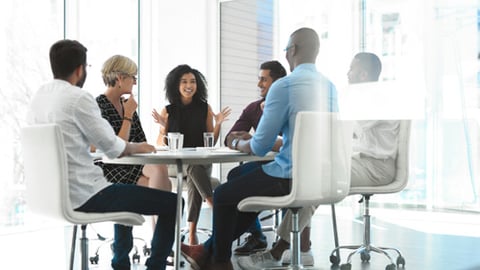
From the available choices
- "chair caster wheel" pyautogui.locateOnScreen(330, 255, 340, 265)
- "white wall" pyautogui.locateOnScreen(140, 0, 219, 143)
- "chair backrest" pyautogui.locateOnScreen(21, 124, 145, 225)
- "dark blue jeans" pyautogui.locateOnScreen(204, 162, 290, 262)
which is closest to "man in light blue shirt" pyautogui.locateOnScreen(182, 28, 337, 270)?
"dark blue jeans" pyautogui.locateOnScreen(204, 162, 290, 262)

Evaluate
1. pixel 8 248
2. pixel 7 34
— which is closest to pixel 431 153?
pixel 8 248

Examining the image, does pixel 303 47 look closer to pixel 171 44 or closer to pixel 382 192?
pixel 382 192

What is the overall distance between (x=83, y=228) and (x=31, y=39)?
3.10 m

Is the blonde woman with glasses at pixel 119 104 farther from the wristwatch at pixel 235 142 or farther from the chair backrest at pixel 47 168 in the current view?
the chair backrest at pixel 47 168

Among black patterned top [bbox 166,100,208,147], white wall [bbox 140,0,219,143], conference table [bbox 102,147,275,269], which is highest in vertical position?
white wall [bbox 140,0,219,143]

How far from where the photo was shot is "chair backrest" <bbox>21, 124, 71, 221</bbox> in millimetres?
2432

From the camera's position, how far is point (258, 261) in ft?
10.9

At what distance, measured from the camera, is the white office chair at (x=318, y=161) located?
2768mm

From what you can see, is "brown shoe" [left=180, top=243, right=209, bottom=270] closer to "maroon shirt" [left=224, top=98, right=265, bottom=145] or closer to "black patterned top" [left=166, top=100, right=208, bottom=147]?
"maroon shirt" [left=224, top=98, right=265, bottom=145]

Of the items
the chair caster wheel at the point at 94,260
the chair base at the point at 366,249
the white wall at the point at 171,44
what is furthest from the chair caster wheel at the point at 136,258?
the white wall at the point at 171,44

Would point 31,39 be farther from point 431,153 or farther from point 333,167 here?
point 431,153

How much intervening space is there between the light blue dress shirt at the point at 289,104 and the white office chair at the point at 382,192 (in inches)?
13.4

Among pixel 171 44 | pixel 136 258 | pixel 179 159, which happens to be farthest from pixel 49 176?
pixel 171 44

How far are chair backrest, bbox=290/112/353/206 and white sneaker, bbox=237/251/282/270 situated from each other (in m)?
0.47
